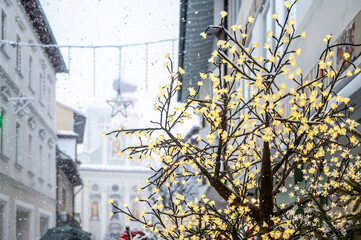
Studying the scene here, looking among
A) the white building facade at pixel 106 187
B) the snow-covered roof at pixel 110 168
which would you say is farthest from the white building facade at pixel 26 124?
the snow-covered roof at pixel 110 168

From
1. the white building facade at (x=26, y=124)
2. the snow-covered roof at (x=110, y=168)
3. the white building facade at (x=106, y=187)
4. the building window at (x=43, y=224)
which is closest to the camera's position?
the white building facade at (x=26, y=124)

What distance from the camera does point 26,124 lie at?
22.0 m

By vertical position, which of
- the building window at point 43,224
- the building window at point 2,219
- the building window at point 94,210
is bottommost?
the building window at point 2,219

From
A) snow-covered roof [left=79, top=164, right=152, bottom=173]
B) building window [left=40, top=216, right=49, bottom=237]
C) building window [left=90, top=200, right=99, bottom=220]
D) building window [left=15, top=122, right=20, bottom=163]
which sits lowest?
building window [left=40, top=216, right=49, bottom=237]

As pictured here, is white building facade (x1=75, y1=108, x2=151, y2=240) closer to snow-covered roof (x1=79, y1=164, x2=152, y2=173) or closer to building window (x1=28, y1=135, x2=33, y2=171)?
snow-covered roof (x1=79, y1=164, x2=152, y2=173)

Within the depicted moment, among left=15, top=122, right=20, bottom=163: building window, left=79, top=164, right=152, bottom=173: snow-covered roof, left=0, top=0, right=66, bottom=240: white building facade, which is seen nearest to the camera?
left=0, top=0, right=66, bottom=240: white building facade

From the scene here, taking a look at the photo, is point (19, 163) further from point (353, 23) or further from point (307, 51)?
point (353, 23)

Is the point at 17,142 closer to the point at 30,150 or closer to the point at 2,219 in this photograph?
the point at 30,150

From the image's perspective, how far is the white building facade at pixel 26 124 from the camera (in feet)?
61.5

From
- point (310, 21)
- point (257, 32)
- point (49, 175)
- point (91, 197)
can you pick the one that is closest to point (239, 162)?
point (310, 21)

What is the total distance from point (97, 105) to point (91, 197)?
27.3 m

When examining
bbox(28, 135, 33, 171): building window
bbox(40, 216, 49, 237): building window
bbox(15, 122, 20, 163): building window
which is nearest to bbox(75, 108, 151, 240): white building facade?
bbox(40, 216, 49, 237): building window

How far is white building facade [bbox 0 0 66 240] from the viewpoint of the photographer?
18.7 meters

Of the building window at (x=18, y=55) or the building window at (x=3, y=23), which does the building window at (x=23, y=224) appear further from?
the building window at (x=3, y=23)
